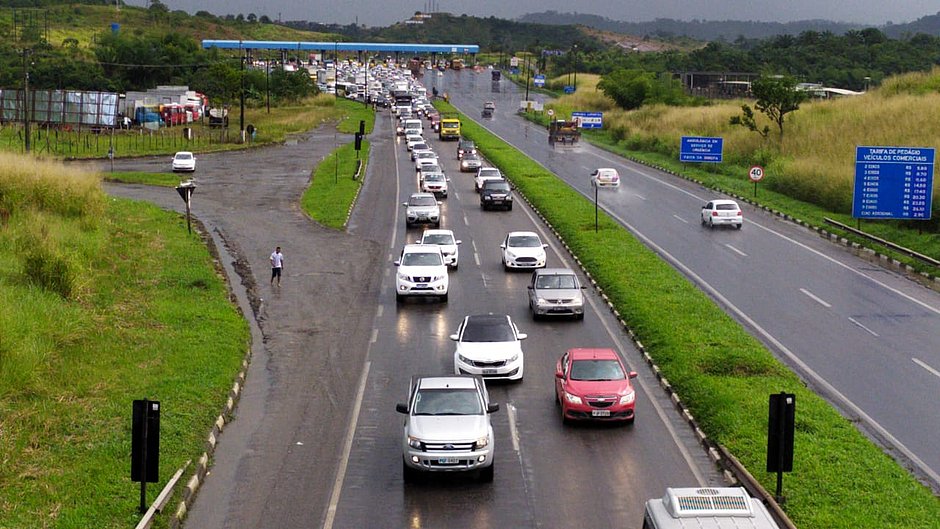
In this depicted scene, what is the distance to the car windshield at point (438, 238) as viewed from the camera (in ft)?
128

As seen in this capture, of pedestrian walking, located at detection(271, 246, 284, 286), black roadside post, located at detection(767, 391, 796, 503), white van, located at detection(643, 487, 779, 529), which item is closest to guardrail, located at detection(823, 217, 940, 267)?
pedestrian walking, located at detection(271, 246, 284, 286)

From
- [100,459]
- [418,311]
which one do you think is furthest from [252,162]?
[100,459]

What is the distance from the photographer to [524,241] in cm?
3959

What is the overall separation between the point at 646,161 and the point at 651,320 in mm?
59041

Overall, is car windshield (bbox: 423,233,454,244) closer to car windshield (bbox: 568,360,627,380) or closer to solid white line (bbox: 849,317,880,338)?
solid white line (bbox: 849,317,880,338)

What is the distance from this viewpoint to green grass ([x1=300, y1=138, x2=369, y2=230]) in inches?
2018

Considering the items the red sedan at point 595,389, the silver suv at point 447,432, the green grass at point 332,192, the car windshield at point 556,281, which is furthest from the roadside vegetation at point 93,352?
the green grass at point 332,192

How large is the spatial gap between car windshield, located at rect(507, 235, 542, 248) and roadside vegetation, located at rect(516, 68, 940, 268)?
14.2 metres

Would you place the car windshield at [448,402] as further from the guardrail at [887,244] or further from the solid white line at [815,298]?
the guardrail at [887,244]

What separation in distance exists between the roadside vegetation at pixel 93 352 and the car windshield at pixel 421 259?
5.72 meters

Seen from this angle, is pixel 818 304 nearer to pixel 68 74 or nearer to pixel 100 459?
pixel 100 459

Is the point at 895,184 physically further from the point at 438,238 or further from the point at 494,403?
the point at 494,403

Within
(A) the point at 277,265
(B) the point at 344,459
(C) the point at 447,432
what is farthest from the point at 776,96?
(C) the point at 447,432

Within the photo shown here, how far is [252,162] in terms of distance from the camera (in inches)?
3105
